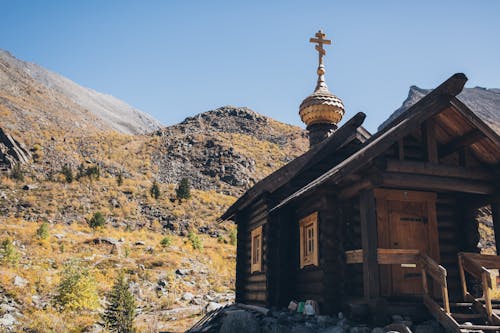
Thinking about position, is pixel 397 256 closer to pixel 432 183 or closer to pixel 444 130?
pixel 432 183

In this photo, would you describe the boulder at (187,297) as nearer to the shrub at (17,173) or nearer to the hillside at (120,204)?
the hillside at (120,204)

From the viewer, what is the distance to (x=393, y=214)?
10.2 meters

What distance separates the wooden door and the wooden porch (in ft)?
1.05

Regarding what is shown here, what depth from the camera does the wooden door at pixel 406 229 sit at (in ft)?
32.1

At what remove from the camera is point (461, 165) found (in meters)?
10.5

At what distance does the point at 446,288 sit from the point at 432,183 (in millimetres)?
2090

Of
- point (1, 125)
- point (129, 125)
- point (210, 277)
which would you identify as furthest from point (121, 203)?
point (129, 125)

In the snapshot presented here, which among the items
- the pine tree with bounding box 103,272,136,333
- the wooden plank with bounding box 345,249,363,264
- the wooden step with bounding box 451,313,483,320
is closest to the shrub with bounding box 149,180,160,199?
the pine tree with bounding box 103,272,136,333

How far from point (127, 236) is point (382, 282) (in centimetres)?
2532

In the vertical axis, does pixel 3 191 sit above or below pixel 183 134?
below

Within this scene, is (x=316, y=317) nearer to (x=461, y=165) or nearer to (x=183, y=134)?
(x=461, y=165)

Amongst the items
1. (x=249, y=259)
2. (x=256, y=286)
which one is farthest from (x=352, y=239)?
(x=249, y=259)

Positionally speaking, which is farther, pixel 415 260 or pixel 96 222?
pixel 96 222

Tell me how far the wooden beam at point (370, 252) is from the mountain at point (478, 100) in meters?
104
